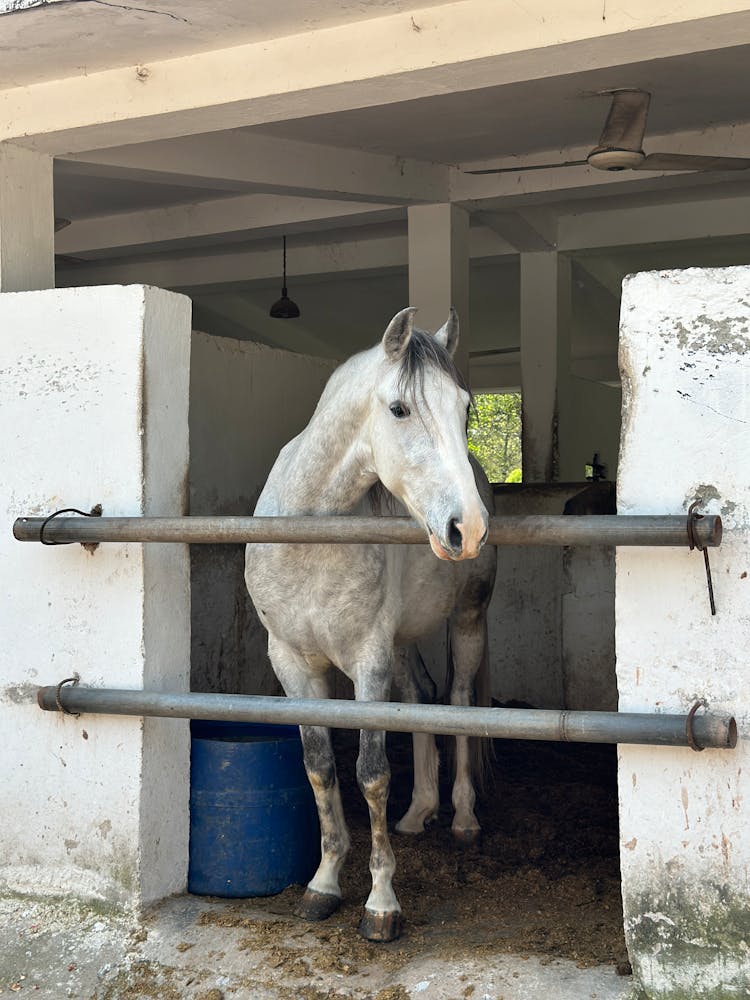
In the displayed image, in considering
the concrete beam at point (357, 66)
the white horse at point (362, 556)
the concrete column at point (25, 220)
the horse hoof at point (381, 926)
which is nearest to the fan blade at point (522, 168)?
the concrete beam at point (357, 66)

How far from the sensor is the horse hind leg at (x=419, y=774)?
4.81 metres

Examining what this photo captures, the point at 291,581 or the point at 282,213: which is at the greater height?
the point at 282,213

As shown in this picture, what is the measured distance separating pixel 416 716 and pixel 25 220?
99.6 inches

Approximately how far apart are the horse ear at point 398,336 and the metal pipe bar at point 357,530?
487 mm

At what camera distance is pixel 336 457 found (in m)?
3.77

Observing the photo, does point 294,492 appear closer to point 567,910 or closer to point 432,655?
point 567,910

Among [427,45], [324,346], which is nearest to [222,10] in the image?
[427,45]

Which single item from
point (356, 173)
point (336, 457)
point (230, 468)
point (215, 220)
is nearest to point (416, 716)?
point (336, 457)

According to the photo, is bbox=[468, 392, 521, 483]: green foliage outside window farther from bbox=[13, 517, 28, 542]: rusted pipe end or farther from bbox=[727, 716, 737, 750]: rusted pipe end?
bbox=[727, 716, 737, 750]: rusted pipe end

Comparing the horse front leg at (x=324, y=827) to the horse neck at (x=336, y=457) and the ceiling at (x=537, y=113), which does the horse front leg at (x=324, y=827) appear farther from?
the ceiling at (x=537, y=113)

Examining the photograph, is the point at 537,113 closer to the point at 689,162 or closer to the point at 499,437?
the point at 689,162

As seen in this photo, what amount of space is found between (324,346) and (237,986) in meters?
11.3

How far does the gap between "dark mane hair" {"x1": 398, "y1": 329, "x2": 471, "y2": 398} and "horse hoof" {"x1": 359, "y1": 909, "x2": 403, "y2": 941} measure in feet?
5.23

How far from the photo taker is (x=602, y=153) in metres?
5.26
